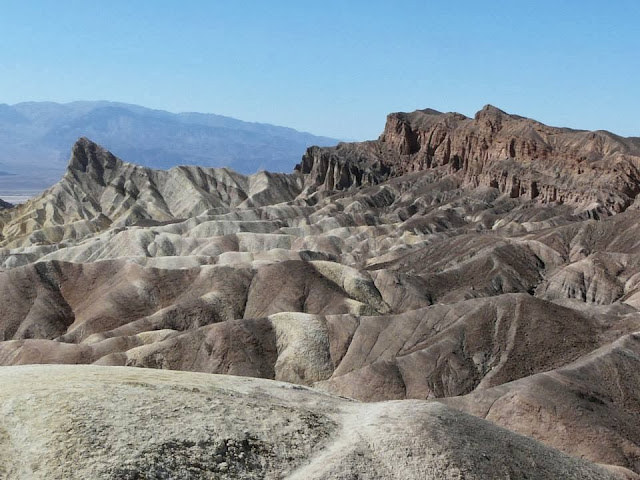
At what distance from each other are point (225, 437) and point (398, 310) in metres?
61.6

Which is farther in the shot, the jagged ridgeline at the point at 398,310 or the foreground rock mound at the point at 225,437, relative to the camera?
the jagged ridgeline at the point at 398,310

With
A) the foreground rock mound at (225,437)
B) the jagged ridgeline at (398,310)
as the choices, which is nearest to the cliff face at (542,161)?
the jagged ridgeline at (398,310)

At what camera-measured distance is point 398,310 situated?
90188 millimetres

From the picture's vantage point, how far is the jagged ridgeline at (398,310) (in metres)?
35.4

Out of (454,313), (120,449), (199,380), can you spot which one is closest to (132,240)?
(454,313)

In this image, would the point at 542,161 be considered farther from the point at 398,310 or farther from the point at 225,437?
the point at 225,437

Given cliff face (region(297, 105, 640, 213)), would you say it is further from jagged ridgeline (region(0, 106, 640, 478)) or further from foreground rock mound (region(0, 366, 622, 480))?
foreground rock mound (region(0, 366, 622, 480))

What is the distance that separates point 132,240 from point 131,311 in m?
47.5

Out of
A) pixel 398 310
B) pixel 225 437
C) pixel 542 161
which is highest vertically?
pixel 542 161

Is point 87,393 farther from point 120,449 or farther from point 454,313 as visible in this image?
point 454,313

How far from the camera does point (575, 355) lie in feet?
215

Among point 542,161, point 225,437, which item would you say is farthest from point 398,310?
point 542,161

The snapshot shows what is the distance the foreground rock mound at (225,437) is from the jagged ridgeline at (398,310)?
0.16 m

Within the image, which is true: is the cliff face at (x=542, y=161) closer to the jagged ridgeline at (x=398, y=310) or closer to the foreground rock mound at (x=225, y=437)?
the jagged ridgeline at (x=398, y=310)
